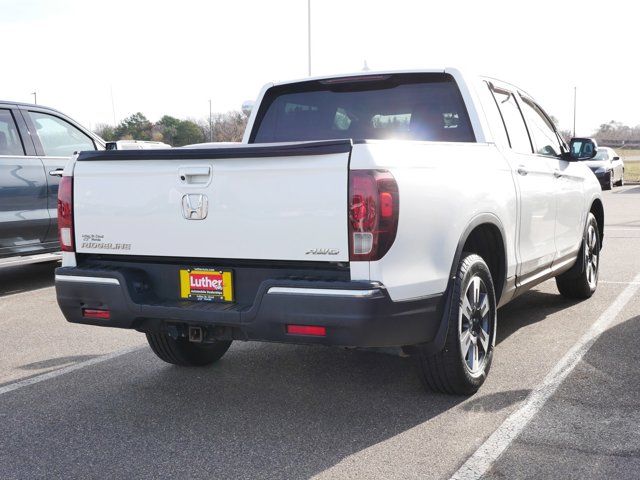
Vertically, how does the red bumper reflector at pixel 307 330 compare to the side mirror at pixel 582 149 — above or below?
below

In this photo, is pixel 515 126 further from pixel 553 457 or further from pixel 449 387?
pixel 553 457

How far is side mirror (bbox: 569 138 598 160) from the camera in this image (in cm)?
636

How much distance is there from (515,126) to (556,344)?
1596 millimetres

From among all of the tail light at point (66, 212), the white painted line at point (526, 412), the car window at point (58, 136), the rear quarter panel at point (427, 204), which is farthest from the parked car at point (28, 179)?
the white painted line at point (526, 412)

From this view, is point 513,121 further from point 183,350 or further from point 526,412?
point 183,350

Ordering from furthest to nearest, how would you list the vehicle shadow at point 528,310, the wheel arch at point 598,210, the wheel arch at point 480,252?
the wheel arch at point 598,210 → the vehicle shadow at point 528,310 → the wheel arch at point 480,252

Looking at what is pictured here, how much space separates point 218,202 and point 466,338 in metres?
1.61

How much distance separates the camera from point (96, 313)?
169 inches

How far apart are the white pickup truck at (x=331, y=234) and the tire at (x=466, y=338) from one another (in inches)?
0.5

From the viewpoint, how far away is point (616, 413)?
13.5 feet

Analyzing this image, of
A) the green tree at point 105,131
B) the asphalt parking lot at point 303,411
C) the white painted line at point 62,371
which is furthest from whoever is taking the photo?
the green tree at point 105,131

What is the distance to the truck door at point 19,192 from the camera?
808 cm

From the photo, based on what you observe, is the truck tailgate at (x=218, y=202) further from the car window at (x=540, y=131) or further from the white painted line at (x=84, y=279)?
the car window at (x=540, y=131)

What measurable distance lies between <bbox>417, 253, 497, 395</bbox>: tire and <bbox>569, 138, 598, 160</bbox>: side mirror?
7.39 feet
